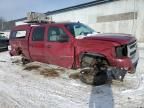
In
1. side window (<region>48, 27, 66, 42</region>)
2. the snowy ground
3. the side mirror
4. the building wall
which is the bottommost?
the snowy ground

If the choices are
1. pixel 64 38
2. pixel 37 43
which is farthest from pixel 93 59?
pixel 37 43

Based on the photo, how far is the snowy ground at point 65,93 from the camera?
16.5ft

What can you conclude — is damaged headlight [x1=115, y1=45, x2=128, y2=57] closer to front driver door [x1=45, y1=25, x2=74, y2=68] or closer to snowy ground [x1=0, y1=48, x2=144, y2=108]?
snowy ground [x1=0, y1=48, x2=144, y2=108]

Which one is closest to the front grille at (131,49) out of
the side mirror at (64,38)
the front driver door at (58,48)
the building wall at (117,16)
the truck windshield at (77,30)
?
the truck windshield at (77,30)

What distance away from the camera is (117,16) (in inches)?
723

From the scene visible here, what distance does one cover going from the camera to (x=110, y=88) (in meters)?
6.05

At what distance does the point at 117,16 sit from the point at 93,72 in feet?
42.2

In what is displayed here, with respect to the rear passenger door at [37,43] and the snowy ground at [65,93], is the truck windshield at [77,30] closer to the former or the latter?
the rear passenger door at [37,43]

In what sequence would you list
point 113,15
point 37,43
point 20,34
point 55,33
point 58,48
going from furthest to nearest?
point 113,15
point 20,34
point 37,43
point 55,33
point 58,48

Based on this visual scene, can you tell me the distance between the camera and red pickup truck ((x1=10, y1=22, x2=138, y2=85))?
6.06 m

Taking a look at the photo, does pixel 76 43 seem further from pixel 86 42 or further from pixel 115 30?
pixel 115 30

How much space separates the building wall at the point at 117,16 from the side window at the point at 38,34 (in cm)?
1035

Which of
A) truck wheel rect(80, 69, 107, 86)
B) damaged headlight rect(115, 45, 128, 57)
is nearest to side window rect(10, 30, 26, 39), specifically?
truck wheel rect(80, 69, 107, 86)

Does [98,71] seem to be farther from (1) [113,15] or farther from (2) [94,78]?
(1) [113,15]
